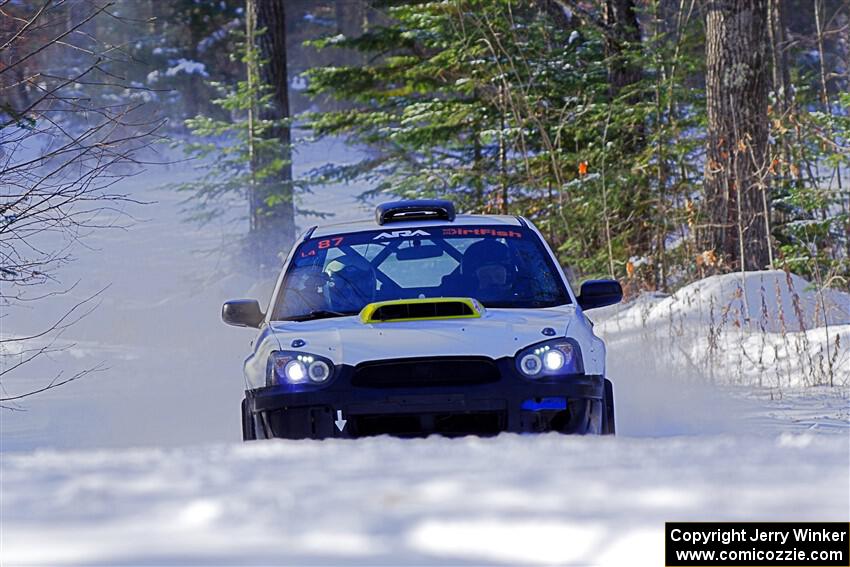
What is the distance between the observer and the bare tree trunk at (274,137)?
973 inches

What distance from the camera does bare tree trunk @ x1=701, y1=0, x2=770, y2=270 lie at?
15461mm

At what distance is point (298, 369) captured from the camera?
20.6 ft

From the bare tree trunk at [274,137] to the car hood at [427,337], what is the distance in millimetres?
18125

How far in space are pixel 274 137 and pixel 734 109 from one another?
1145cm

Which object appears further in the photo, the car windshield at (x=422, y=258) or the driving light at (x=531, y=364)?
the car windshield at (x=422, y=258)

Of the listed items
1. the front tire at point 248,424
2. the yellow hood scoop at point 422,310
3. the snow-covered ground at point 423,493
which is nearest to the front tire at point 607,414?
the yellow hood scoop at point 422,310

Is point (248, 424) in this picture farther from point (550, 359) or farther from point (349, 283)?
point (550, 359)

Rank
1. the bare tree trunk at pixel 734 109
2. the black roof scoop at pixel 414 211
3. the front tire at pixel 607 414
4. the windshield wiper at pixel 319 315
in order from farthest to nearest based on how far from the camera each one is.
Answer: the bare tree trunk at pixel 734 109, the black roof scoop at pixel 414 211, the windshield wiper at pixel 319 315, the front tire at pixel 607 414

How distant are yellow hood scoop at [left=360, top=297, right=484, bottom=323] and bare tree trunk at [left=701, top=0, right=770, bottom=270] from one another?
9.44m

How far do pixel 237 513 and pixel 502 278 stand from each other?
Result: 411cm

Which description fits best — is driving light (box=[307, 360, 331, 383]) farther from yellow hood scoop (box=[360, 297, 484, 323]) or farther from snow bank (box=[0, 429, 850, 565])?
snow bank (box=[0, 429, 850, 565])

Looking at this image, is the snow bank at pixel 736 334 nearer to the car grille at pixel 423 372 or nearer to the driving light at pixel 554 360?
the driving light at pixel 554 360

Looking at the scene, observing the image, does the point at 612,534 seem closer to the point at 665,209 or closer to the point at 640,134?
the point at 665,209

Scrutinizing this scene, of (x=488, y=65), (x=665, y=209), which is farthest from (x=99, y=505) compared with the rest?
(x=488, y=65)
